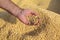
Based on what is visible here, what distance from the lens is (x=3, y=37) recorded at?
5.03 feet

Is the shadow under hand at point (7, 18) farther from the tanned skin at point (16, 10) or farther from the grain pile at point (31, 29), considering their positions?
the tanned skin at point (16, 10)

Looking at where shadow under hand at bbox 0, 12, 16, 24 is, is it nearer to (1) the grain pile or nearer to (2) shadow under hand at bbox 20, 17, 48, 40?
(1) the grain pile

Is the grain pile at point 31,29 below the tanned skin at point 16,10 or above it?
below

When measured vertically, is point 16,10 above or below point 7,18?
above

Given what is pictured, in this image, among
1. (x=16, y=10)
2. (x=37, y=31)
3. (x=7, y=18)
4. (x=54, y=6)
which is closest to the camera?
(x=16, y=10)

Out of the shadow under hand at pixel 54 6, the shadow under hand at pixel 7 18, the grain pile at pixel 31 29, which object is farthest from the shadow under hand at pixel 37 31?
the shadow under hand at pixel 54 6

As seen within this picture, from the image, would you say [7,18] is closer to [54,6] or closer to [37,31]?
[37,31]

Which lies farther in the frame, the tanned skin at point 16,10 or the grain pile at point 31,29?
the grain pile at point 31,29

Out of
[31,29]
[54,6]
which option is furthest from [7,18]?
[54,6]

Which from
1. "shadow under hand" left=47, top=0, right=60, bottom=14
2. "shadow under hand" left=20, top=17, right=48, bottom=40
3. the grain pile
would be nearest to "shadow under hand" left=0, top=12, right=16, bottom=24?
Result: the grain pile

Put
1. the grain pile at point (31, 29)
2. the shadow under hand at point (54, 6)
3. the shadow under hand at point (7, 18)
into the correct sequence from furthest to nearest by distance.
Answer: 1. the shadow under hand at point (54, 6)
2. the shadow under hand at point (7, 18)
3. the grain pile at point (31, 29)

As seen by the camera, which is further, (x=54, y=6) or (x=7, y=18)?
(x=54, y=6)

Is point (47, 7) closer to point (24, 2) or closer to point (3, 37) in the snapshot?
point (24, 2)

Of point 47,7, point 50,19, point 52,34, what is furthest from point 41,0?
point 52,34
